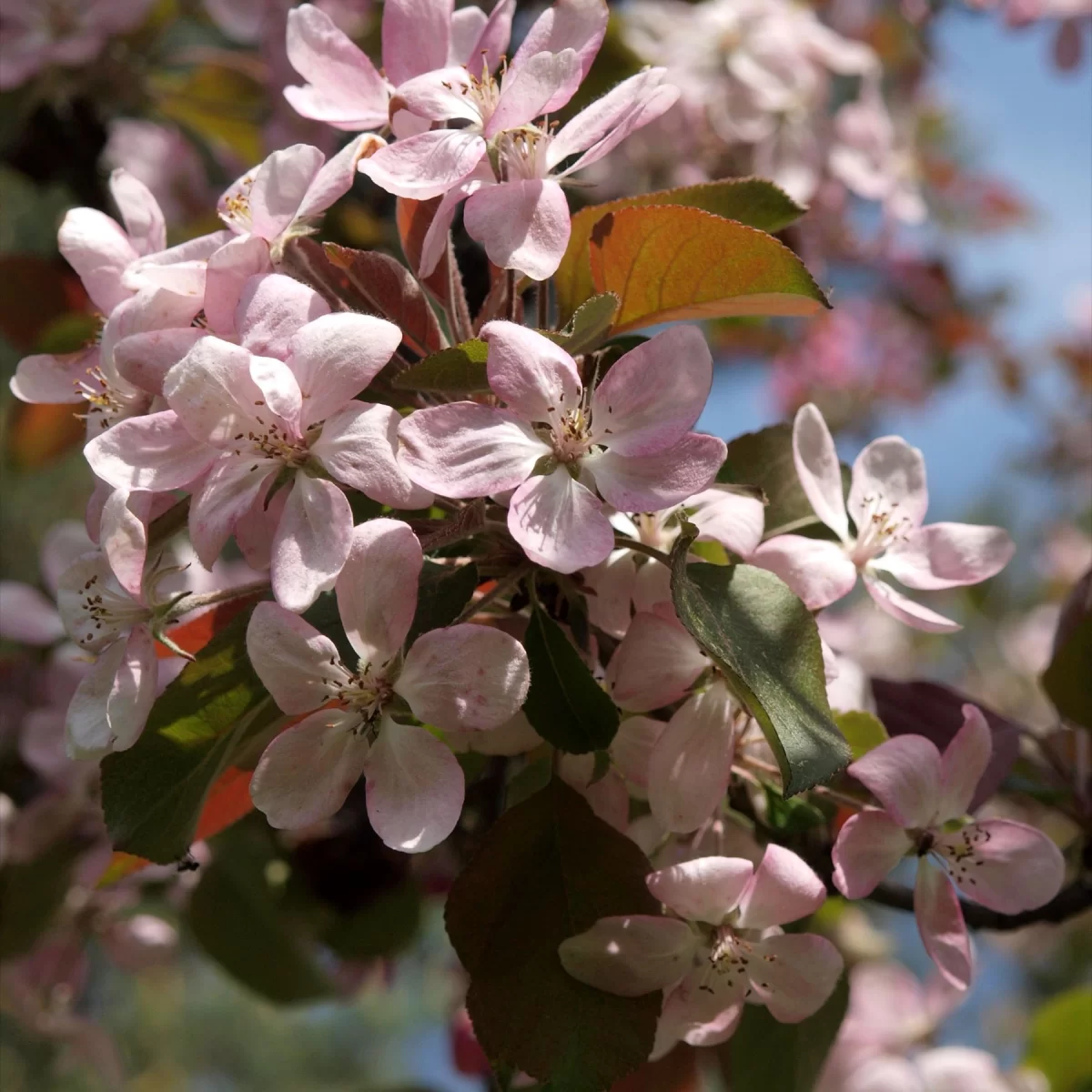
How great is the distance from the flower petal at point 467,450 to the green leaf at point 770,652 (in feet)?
0.28

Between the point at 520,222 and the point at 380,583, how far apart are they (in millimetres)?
184

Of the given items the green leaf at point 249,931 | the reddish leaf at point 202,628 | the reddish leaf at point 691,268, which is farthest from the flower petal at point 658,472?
the green leaf at point 249,931

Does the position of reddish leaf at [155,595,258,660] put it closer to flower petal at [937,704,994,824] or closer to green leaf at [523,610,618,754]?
green leaf at [523,610,618,754]

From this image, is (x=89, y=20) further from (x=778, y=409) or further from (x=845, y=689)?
(x=778, y=409)

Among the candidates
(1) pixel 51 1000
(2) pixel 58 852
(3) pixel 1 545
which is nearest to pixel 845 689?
(2) pixel 58 852

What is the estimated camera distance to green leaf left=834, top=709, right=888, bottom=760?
2.04 feet

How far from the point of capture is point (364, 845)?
1.07 meters

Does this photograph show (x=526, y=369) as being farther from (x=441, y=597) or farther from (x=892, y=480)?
(x=892, y=480)

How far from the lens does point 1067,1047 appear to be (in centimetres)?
112

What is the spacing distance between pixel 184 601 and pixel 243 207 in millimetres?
222

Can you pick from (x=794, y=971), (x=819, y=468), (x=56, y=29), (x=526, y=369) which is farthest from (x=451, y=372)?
(x=56, y=29)

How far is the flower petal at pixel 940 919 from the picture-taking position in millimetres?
590

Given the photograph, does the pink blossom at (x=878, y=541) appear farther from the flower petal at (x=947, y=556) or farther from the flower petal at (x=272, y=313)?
the flower petal at (x=272, y=313)

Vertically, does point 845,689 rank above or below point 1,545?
above
